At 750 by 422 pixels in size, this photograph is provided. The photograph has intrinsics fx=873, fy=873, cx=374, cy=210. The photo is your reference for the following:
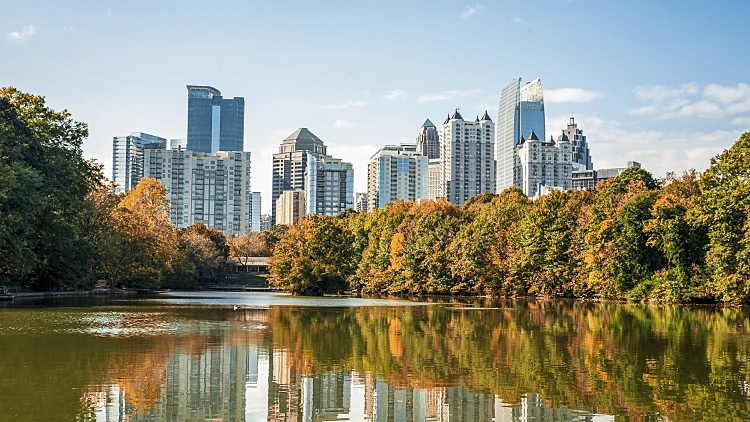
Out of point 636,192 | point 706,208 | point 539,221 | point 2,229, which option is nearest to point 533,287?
point 539,221

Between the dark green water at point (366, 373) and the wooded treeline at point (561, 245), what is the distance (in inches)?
813

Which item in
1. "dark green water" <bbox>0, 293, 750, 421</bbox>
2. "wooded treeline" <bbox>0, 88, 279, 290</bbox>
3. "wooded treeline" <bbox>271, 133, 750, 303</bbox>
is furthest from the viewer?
"wooded treeline" <bbox>271, 133, 750, 303</bbox>

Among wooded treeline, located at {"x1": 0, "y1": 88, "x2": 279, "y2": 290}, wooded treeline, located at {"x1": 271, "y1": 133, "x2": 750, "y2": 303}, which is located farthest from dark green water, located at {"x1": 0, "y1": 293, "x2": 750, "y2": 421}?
wooded treeline, located at {"x1": 271, "y1": 133, "x2": 750, "y2": 303}

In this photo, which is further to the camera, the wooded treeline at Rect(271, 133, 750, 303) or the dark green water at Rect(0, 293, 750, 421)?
the wooded treeline at Rect(271, 133, 750, 303)

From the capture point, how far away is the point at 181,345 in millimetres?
23703

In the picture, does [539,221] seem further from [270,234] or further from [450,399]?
[270,234]

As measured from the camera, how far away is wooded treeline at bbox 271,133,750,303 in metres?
51.5

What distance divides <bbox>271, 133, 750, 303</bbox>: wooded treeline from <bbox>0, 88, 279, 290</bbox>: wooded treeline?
48.3 feet

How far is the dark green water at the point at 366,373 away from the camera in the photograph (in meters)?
14.1

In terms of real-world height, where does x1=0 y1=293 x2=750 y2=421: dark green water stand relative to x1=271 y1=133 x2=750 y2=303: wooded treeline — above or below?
below

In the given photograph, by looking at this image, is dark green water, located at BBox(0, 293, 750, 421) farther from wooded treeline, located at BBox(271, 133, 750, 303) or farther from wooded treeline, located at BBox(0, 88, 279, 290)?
wooded treeline, located at BBox(271, 133, 750, 303)

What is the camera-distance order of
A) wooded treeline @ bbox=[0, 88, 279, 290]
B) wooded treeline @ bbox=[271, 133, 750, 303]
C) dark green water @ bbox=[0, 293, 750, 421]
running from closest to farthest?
dark green water @ bbox=[0, 293, 750, 421]
wooded treeline @ bbox=[0, 88, 279, 290]
wooded treeline @ bbox=[271, 133, 750, 303]

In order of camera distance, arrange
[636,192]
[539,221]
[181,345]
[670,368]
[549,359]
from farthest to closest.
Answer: [539,221] < [636,192] < [181,345] < [549,359] < [670,368]

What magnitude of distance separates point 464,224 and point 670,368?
217ft
